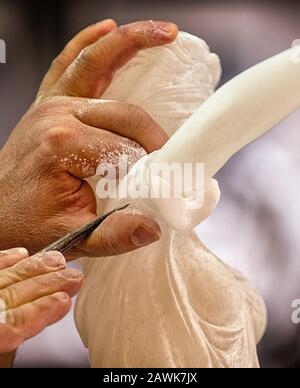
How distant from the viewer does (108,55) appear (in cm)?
68

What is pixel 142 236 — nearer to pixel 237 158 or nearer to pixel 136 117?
pixel 136 117

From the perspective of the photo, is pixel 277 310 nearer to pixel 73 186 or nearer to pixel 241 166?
pixel 241 166

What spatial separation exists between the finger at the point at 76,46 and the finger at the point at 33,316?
322mm

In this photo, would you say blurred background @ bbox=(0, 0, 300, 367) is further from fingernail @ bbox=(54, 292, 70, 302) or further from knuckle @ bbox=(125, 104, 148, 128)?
fingernail @ bbox=(54, 292, 70, 302)

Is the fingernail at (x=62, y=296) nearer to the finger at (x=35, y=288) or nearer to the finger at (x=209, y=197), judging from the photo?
the finger at (x=35, y=288)

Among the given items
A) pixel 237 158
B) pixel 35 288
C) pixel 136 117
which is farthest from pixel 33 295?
pixel 237 158

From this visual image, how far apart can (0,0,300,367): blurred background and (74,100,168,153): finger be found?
1.45 feet

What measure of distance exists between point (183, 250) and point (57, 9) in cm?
55

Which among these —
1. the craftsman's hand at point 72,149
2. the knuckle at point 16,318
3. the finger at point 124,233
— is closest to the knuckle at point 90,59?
the craftsman's hand at point 72,149

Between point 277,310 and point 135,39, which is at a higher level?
point 135,39

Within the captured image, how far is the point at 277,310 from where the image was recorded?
3.55ft

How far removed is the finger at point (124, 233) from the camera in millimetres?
571

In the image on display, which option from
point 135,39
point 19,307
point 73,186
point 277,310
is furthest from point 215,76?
point 277,310
